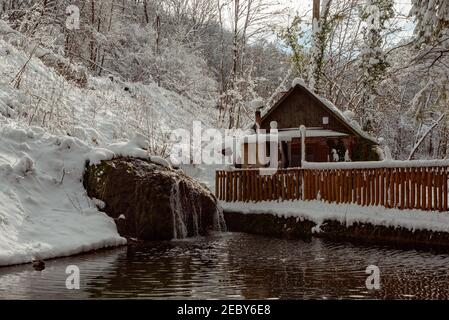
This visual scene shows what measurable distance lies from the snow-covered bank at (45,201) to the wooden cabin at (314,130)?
10611 millimetres

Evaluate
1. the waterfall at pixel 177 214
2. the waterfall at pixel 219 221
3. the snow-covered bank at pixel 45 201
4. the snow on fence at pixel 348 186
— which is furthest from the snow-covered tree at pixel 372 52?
the snow-covered bank at pixel 45 201

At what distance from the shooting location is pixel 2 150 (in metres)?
10.9

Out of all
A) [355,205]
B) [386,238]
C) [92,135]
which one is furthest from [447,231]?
[92,135]

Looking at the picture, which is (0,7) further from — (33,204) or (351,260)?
(351,260)

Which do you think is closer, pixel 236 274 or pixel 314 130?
pixel 236 274

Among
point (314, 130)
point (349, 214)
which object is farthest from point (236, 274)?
point (314, 130)

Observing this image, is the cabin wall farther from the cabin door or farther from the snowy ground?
the snowy ground

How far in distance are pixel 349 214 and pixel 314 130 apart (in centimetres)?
988

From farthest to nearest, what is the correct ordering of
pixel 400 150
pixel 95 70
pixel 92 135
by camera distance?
pixel 400 150
pixel 95 70
pixel 92 135

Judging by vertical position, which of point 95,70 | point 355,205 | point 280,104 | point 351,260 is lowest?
point 351,260

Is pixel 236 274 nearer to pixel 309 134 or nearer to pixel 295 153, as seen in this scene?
pixel 309 134

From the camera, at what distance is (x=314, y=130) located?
22297 millimetres
